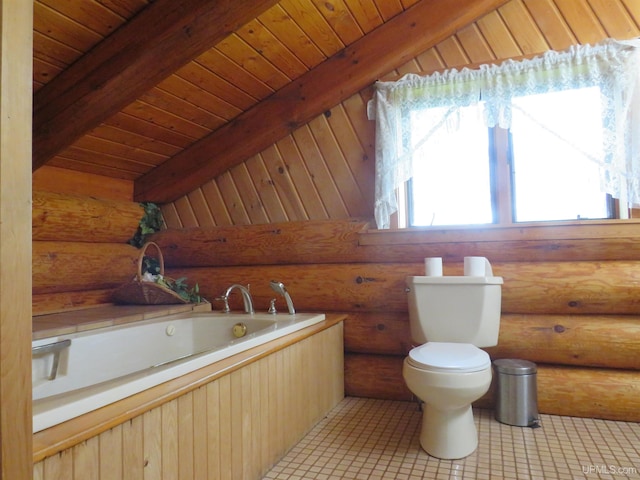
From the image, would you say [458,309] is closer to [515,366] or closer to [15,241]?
[515,366]

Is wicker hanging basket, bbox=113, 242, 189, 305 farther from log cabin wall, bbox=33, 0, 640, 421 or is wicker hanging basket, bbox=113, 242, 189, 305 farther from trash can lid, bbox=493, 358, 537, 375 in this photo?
trash can lid, bbox=493, 358, 537, 375

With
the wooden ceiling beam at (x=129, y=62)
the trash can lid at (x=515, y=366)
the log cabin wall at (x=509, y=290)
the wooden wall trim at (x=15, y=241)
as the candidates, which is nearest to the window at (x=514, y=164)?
the log cabin wall at (x=509, y=290)

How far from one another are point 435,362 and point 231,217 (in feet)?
6.39

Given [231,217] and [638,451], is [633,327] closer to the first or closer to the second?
[638,451]

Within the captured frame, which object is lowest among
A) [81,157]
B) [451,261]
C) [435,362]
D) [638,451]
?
[638,451]

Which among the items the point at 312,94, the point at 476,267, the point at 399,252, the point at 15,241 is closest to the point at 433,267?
the point at 476,267

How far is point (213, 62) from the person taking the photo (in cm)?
252

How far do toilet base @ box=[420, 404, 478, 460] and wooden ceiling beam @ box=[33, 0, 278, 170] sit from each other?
200 cm

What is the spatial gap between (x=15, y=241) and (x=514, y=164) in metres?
2.66

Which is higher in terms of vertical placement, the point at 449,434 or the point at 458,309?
the point at 458,309

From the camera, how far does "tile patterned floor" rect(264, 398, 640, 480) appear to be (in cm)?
187

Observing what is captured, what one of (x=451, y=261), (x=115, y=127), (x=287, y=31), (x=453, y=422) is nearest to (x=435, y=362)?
(x=453, y=422)

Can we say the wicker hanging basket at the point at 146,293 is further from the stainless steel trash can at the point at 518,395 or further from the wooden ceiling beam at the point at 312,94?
the stainless steel trash can at the point at 518,395

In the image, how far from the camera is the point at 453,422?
6.64 feet
